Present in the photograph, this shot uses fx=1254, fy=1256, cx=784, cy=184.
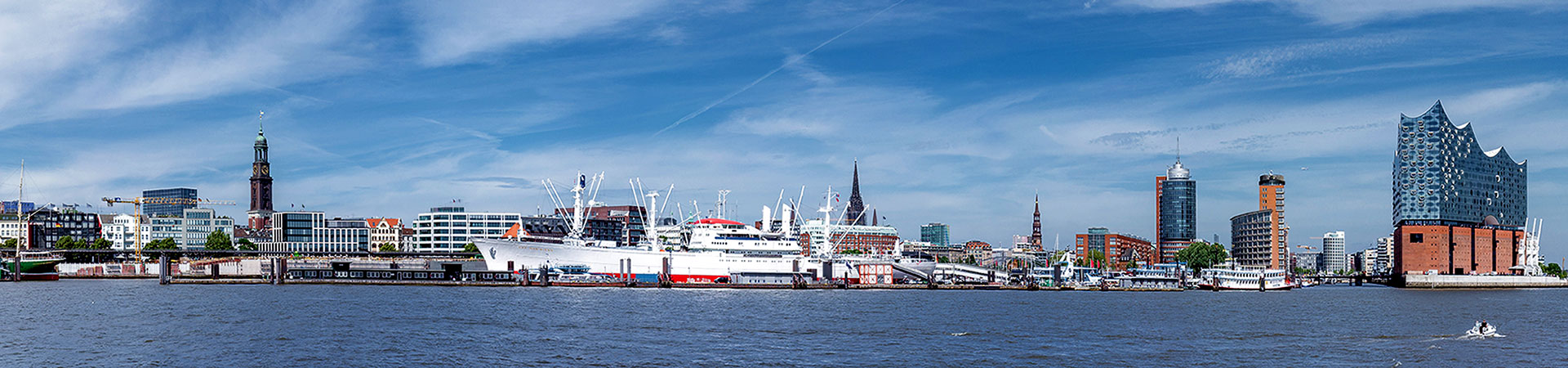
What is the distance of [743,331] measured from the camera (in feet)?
239

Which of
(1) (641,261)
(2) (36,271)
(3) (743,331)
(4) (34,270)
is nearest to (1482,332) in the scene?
(3) (743,331)

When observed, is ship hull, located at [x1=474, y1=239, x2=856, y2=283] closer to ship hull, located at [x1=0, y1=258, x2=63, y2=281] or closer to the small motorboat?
ship hull, located at [x1=0, y1=258, x2=63, y2=281]

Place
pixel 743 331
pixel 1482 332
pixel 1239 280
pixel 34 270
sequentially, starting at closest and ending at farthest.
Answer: pixel 1482 332 < pixel 743 331 < pixel 1239 280 < pixel 34 270

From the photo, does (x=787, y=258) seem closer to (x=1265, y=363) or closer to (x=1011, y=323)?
(x=1011, y=323)

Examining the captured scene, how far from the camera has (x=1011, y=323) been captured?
80000 mm

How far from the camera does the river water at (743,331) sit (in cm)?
5884

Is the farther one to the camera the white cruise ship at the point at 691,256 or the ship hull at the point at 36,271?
the ship hull at the point at 36,271

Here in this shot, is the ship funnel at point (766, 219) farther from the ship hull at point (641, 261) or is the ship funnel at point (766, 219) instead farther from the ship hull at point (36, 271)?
the ship hull at point (36, 271)

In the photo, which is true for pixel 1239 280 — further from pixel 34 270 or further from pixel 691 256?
pixel 34 270

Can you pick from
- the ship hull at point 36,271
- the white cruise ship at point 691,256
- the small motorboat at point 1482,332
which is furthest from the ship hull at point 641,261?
the small motorboat at point 1482,332

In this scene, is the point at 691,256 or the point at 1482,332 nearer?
the point at 1482,332

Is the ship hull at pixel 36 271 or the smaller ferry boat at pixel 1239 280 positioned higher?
the ship hull at pixel 36 271

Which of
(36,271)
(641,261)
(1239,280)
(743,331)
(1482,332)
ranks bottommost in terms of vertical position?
(1239,280)

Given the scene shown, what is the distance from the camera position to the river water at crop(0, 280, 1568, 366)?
58.8 metres
